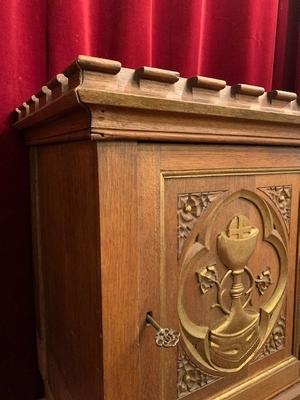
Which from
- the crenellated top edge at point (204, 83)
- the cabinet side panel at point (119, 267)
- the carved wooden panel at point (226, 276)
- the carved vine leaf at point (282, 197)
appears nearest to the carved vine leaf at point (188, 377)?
the carved wooden panel at point (226, 276)

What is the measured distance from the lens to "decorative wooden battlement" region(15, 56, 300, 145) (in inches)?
16.0

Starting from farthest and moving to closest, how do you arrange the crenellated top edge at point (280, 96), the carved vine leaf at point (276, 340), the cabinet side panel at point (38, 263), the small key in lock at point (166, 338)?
the cabinet side panel at point (38, 263) → the carved vine leaf at point (276, 340) → the crenellated top edge at point (280, 96) → the small key in lock at point (166, 338)

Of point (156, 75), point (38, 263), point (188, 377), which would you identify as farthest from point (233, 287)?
point (38, 263)

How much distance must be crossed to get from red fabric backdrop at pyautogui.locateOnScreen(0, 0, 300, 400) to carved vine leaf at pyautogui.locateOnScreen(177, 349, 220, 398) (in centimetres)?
54

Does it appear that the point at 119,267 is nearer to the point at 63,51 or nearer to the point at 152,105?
the point at 152,105

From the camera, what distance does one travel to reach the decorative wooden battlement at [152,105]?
0.41 meters

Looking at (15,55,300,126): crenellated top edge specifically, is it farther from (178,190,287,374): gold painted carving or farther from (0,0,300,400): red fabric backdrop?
(0,0,300,400): red fabric backdrop

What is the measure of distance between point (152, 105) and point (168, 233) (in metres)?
0.20

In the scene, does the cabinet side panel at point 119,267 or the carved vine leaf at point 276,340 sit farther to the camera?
the carved vine leaf at point 276,340

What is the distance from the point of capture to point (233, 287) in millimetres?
631

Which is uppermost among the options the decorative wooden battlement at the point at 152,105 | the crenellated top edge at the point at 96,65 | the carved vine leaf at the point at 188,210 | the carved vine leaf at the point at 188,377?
the crenellated top edge at the point at 96,65

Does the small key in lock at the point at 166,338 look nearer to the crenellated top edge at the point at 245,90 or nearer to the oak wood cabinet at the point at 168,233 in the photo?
the oak wood cabinet at the point at 168,233

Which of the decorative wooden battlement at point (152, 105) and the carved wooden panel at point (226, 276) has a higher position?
→ the decorative wooden battlement at point (152, 105)

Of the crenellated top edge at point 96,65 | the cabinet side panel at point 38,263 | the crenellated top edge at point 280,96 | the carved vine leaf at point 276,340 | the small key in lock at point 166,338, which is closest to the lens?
the crenellated top edge at point 96,65
